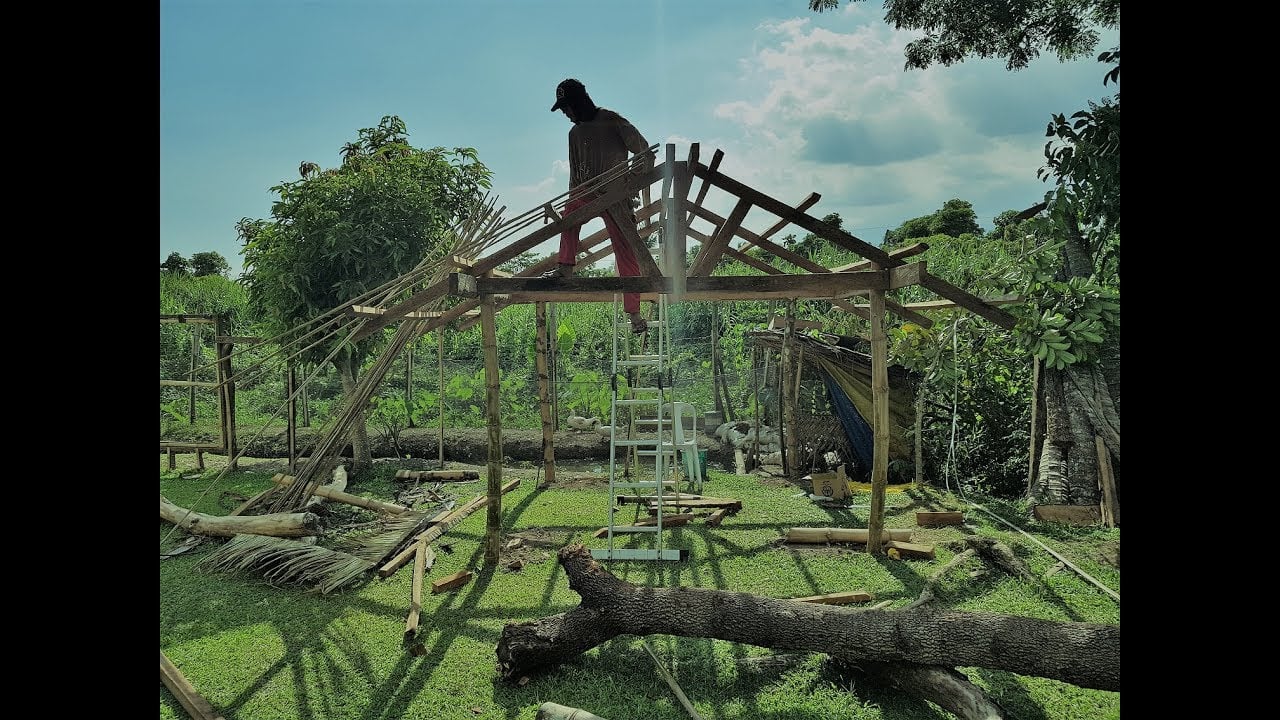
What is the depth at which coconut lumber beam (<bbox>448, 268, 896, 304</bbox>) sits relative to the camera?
5.90 metres

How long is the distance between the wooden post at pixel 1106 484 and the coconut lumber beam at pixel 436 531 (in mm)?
5840

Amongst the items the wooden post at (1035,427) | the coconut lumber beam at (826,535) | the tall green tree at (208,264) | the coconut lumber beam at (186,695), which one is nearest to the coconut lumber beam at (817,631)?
the coconut lumber beam at (186,695)

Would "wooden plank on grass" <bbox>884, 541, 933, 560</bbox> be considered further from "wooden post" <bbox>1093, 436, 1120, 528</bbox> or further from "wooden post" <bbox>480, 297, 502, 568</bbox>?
"wooden post" <bbox>480, 297, 502, 568</bbox>

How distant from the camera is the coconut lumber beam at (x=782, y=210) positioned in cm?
575

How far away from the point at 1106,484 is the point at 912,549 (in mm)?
2505

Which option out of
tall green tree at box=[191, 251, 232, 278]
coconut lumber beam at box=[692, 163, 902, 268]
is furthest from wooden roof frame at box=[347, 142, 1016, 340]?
tall green tree at box=[191, 251, 232, 278]

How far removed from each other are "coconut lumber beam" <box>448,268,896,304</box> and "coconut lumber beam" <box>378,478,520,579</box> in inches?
75.1

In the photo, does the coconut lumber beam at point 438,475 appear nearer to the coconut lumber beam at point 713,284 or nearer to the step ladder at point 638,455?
the step ladder at point 638,455

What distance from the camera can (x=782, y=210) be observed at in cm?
579
